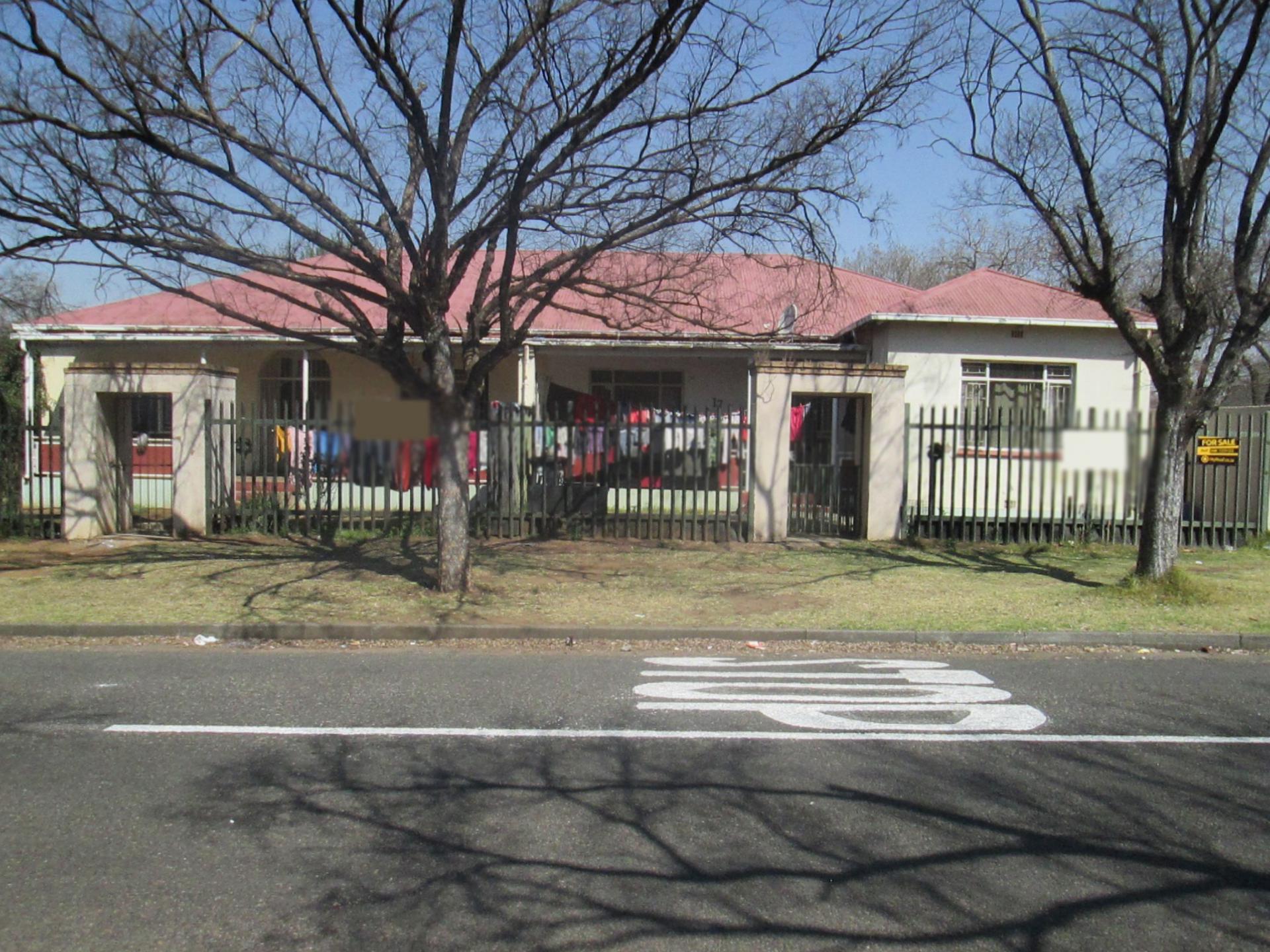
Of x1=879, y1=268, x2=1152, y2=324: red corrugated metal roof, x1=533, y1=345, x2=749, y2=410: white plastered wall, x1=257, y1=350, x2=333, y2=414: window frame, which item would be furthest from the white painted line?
x1=533, y1=345, x2=749, y2=410: white plastered wall

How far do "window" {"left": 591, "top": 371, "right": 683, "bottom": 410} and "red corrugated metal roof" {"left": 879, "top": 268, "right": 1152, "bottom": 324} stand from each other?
14.6 ft

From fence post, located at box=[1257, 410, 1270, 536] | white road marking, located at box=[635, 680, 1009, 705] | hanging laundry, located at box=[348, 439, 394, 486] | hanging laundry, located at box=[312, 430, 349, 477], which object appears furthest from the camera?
fence post, located at box=[1257, 410, 1270, 536]

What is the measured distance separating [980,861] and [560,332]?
15.7 metres

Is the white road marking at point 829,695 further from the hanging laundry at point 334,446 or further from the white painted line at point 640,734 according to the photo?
the hanging laundry at point 334,446

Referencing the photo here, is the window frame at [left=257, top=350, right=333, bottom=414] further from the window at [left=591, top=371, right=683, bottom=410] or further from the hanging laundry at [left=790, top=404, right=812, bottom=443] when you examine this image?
the hanging laundry at [left=790, top=404, right=812, bottom=443]

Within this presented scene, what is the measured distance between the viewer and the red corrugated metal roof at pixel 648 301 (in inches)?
491

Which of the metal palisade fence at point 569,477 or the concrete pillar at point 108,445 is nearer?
the concrete pillar at point 108,445

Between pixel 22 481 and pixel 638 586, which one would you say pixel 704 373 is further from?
pixel 22 481

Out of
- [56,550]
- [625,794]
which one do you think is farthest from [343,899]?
[56,550]

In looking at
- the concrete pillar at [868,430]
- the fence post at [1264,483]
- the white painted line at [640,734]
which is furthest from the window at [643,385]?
the white painted line at [640,734]

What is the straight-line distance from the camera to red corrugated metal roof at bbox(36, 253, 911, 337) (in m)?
12.5

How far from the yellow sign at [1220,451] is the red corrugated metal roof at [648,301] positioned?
19.2 ft

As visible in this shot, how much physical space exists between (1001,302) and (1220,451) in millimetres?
4799

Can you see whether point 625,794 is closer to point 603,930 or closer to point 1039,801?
point 603,930
